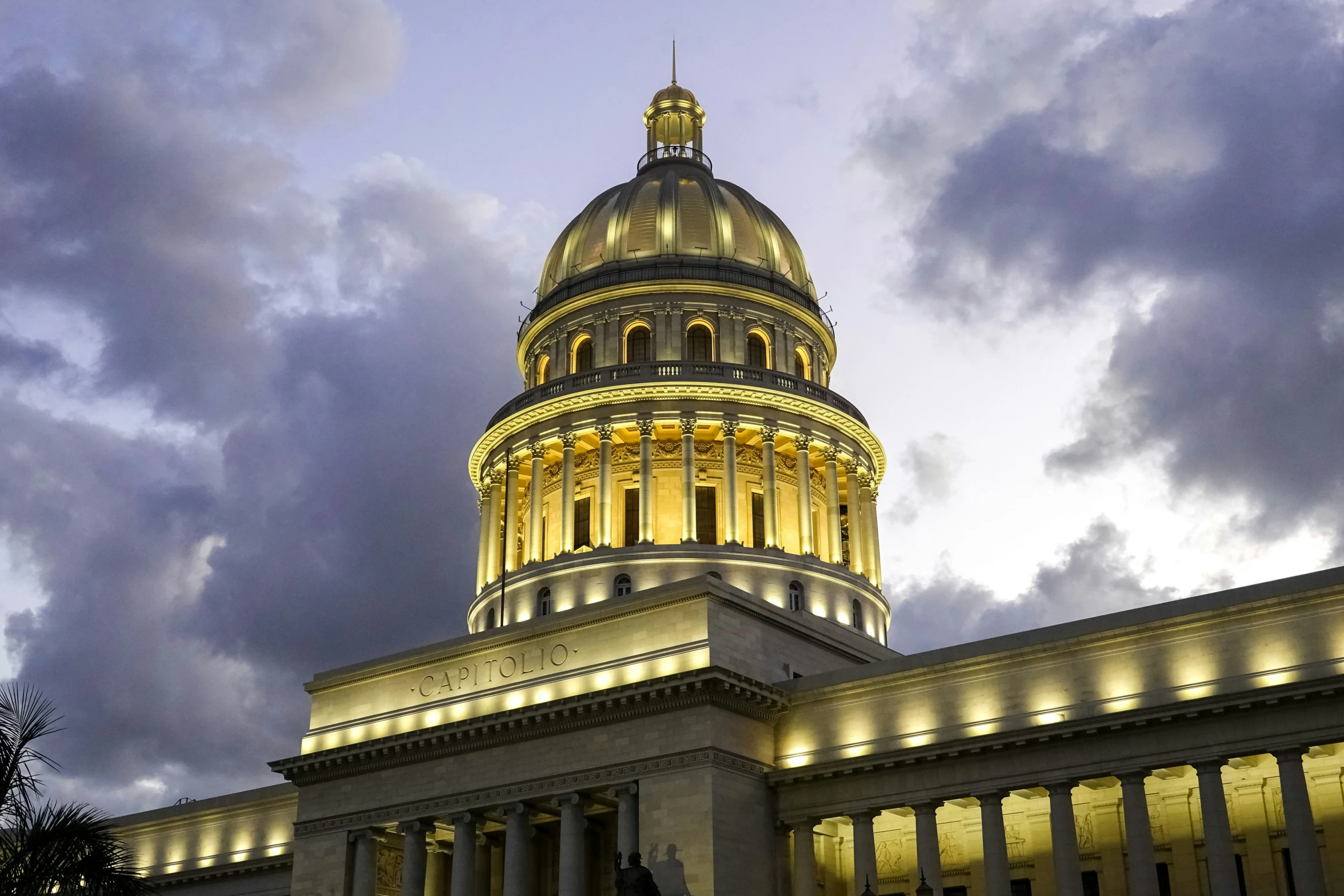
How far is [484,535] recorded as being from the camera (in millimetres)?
68438

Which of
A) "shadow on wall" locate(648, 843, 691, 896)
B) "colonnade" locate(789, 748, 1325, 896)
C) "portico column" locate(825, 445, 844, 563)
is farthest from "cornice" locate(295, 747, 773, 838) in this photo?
"portico column" locate(825, 445, 844, 563)

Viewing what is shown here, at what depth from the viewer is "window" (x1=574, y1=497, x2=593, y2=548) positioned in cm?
6469

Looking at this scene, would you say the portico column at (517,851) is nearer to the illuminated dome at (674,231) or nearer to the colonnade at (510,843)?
the colonnade at (510,843)

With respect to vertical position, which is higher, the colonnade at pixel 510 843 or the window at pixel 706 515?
the window at pixel 706 515

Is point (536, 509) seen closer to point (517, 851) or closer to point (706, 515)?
point (706, 515)

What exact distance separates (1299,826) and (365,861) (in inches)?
1206

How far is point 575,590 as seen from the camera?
61.5 metres

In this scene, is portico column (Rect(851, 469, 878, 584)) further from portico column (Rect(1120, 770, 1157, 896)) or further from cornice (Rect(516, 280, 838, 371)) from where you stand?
portico column (Rect(1120, 770, 1157, 896))

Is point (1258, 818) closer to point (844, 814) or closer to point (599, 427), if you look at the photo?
point (844, 814)

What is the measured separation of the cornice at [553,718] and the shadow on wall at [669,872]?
444 cm

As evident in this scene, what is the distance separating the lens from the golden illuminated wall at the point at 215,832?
203 ft

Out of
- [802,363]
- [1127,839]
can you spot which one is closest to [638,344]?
[802,363]

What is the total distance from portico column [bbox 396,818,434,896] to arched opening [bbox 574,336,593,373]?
24865 mm

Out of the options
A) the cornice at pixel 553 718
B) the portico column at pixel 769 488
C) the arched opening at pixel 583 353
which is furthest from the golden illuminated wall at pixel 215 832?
the arched opening at pixel 583 353
